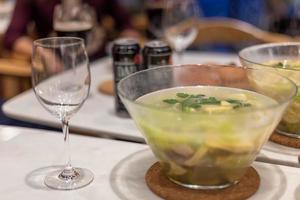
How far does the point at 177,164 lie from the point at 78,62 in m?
0.31

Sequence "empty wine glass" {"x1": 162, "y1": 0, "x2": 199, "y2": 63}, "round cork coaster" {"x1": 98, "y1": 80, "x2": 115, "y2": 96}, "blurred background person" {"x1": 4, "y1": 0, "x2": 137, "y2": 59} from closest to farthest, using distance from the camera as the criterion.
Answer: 1. "round cork coaster" {"x1": 98, "y1": 80, "x2": 115, "y2": 96}
2. "empty wine glass" {"x1": 162, "y1": 0, "x2": 199, "y2": 63}
3. "blurred background person" {"x1": 4, "y1": 0, "x2": 137, "y2": 59}

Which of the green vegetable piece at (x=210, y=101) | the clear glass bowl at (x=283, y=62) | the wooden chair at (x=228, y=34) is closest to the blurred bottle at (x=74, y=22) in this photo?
the clear glass bowl at (x=283, y=62)

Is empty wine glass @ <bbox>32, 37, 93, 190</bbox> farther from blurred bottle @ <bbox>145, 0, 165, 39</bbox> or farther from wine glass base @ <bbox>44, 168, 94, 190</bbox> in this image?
blurred bottle @ <bbox>145, 0, 165, 39</bbox>

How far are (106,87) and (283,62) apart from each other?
49cm

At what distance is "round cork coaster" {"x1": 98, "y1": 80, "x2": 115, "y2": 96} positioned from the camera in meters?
1.35

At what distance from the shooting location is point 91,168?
3.02ft

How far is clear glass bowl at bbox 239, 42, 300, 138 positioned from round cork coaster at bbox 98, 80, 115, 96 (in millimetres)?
391

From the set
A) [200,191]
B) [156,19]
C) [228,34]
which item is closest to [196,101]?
[200,191]

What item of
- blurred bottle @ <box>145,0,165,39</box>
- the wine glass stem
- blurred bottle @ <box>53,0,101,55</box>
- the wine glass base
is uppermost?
blurred bottle @ <box>53,0,101,55</box>

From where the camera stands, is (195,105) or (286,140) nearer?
(195,105)

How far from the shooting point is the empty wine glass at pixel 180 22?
166 cm

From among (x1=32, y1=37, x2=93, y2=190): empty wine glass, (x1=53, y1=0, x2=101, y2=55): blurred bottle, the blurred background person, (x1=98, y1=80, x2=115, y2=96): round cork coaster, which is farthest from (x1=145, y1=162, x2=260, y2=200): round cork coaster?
the blurred background person

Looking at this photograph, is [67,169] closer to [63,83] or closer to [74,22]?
[63,83]

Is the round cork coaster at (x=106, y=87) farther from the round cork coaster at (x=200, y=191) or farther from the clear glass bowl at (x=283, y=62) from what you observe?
the round cork coaster at (x=200, y=191)
